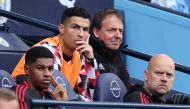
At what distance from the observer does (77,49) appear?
754cm

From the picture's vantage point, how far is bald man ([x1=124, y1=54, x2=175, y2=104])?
Answer: 23.4ft

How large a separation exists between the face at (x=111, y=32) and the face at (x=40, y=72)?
1.25 meters

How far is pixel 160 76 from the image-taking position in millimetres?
7238

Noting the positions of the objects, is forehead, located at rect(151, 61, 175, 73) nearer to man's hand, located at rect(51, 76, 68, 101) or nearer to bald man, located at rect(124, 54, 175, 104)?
bald man, located at rect(124, 54, 175, 104)

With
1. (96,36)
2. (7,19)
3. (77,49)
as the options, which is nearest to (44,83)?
(77,49)

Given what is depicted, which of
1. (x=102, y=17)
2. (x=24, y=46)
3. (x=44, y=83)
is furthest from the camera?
(x=24, y=46)

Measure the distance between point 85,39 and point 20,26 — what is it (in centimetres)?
244

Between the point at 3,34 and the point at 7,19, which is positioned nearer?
the point at 3,34

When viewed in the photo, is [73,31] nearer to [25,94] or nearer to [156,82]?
[156,82]

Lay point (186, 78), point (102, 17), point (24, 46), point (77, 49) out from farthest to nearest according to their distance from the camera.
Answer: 1. point (186, 78)
2. point (24, 46)
3. point (102, 17)
4. point (77, 49)

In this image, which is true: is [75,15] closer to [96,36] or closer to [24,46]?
[96,36]

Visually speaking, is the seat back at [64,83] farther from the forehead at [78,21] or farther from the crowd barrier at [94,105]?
the crowd barrier at [94,105]

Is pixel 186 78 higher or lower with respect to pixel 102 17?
lower

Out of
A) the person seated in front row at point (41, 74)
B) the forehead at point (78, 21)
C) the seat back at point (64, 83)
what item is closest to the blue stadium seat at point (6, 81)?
the person seated in front row at point (41, 74)
